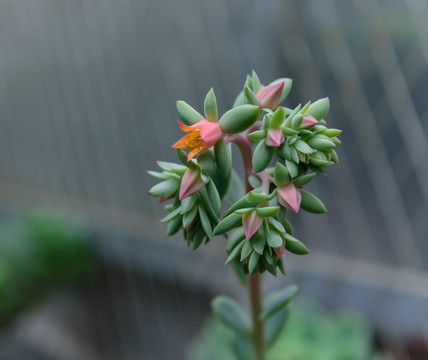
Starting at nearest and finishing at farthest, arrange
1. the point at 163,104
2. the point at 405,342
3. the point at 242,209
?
the point at 242,209 < the point at 405,342 < the point at 163,104

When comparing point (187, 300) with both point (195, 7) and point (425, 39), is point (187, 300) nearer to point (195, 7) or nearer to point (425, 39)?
point (195, 7)

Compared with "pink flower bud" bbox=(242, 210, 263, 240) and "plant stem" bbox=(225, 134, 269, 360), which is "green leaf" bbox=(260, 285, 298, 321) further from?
"pink flower bud" bbox=(242, 210, 263, 240)

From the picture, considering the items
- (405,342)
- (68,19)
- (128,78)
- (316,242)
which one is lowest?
(405,342)

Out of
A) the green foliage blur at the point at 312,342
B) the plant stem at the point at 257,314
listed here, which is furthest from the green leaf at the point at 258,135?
the green foliage blur at the point at 312,342

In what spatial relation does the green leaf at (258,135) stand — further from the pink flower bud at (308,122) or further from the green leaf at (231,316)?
the green leaf at (231,316)

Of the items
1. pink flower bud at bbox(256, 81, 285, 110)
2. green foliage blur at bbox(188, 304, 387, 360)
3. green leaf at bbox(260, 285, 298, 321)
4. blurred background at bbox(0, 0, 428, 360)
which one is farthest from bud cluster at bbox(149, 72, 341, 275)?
blurred background at bbox(0, 0, 428, 360)

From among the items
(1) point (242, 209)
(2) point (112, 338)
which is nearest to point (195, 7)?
(1) point (242, 209)

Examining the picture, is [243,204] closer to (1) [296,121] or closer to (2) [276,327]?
(1) [296,121]
